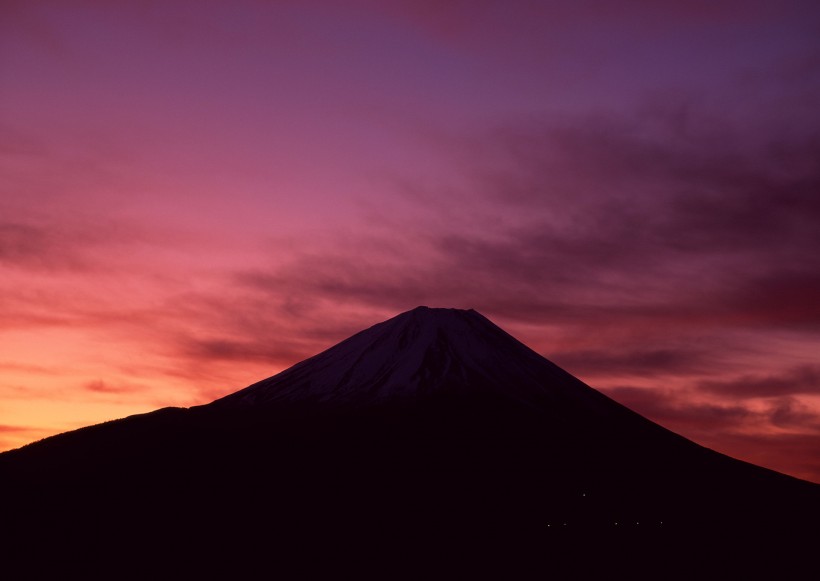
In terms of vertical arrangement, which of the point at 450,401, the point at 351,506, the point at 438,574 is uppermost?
the point at 450,401

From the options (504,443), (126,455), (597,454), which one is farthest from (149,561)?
(597,454)

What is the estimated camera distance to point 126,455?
147500 millimetres

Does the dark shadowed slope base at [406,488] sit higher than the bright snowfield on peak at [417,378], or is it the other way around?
the bright snowfield on peak at [417,378]

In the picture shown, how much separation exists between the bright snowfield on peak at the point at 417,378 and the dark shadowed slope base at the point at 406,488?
55 centimetres

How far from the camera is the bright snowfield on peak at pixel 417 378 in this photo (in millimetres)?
178875

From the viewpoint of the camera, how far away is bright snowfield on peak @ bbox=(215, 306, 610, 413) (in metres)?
179

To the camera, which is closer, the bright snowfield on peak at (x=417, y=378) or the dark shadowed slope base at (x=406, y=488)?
the dark shadowed slope base at (x=406, y=488)

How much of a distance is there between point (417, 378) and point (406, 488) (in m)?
50.5

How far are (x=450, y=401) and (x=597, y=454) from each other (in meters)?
30.7

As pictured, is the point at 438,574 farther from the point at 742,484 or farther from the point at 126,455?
the point at 742,484

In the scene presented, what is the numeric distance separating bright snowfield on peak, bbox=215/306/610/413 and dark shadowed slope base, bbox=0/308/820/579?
0.55 m

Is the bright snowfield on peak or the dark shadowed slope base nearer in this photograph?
the dark shadowed slope base

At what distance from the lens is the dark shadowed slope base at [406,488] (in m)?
111

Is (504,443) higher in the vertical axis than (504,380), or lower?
lower
